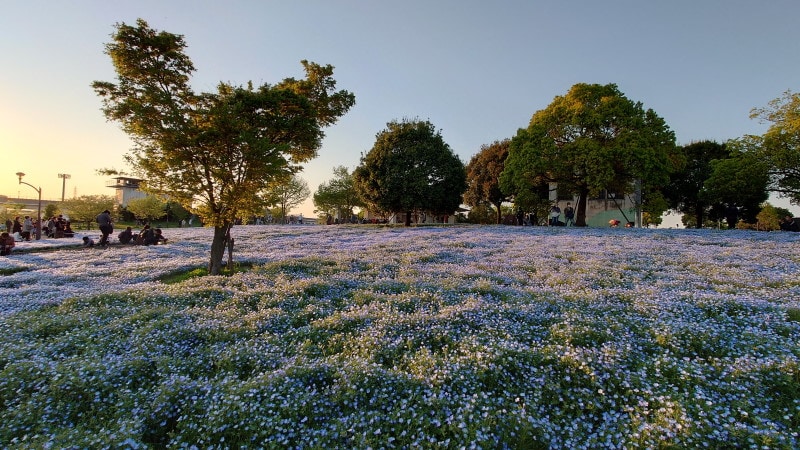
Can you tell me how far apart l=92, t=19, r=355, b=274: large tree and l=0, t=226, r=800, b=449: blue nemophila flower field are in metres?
4.41

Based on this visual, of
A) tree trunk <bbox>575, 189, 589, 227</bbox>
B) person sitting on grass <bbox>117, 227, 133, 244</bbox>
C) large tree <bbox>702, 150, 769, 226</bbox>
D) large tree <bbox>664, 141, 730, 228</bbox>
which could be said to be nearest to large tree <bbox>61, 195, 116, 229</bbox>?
person sitting on grass <bbox>117, 227, 133, 244</bbox>

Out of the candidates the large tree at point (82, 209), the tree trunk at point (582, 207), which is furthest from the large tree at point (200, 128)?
the large tree at point (82, 209)

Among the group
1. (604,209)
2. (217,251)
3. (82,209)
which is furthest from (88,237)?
(604,209)

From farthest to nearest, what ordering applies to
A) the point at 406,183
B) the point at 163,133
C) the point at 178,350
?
1. the point at 406,183
2. the point at 163,133
3. the point at 178,350

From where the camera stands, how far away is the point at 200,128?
Answer: 45.1ft

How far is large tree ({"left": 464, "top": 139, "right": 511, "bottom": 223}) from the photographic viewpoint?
51656 millimetres

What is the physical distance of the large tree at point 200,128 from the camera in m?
13.4

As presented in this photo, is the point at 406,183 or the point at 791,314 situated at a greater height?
the point at 406,183

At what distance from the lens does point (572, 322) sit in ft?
24.4

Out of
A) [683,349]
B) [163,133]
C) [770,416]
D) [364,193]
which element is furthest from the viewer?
[364,193]

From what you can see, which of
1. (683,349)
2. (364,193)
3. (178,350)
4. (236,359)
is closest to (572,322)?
(683,349)

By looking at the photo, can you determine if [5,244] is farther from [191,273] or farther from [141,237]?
[191,273]

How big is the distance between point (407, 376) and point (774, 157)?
124 ft

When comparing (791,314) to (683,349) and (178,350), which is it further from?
(178,350)
